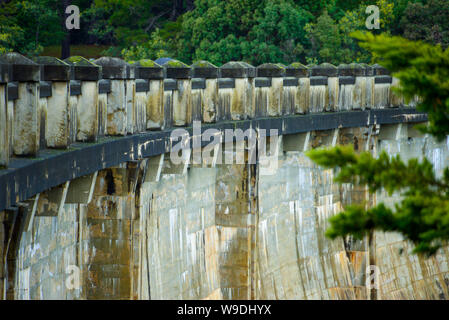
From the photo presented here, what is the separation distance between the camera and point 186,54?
53.9 metres

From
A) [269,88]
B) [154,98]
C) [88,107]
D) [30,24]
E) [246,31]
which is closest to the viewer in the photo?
[88,107]

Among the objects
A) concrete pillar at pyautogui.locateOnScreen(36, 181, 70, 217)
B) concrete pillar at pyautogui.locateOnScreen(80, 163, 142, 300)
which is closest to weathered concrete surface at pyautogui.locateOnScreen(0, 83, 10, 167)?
concrete pillar at pyautogui.locateOnScreen(36, 181, 70, 217)

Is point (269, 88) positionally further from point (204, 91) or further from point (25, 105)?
point (25, 105)

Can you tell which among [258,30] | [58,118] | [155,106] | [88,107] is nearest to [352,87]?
[155,106]

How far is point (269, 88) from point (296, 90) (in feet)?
5.31

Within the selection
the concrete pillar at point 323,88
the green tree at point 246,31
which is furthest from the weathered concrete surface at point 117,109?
the green tree at point 246,31

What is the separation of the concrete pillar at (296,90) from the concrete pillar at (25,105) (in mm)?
11832

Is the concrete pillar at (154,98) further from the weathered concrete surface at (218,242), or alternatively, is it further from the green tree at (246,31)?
the green tree at (246,31)

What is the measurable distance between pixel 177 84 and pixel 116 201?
2.30m

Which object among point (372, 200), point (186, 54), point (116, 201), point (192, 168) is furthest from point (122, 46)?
point (116, 201)

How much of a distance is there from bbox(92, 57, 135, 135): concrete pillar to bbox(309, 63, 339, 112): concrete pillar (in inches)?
401

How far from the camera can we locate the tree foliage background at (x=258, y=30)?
164 ft

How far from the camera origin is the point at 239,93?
19234mm

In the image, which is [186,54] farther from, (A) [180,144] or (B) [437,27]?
(A) [180,144]
